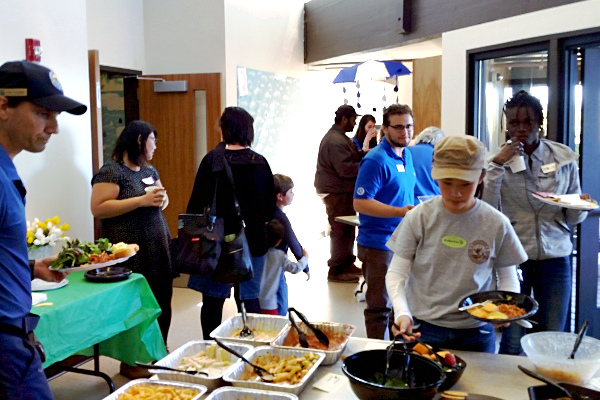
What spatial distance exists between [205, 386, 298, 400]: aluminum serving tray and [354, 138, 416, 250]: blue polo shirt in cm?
170

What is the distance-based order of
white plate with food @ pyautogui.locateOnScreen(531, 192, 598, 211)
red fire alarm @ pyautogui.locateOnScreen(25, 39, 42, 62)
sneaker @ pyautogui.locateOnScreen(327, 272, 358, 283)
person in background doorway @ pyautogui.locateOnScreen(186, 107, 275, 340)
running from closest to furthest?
white plate with food @ pyautogui.locateOnScreen(531, 192, 598, 211)
person in background doorway @ pyautogui.locateOnScreen(186, 107, 275, 340)
red fire alarm @ pyautogui.locateOnScreen(25, 39, 42, 62)
sneaker @ pyautogui.locateOnScreen(327, 272, 358, 283)

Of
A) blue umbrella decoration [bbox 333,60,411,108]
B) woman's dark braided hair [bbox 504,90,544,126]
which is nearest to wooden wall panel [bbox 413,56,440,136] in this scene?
blue umbrella decoration [bbox 333,60,411,108]

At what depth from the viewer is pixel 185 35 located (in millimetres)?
6160

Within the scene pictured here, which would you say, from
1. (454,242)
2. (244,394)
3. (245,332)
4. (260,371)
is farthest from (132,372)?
(454,242)

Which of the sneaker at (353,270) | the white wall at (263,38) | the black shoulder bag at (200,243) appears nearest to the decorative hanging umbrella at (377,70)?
the white wall at (263,38)

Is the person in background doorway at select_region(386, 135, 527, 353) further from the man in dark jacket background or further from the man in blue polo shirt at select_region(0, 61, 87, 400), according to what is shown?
the man in dark jacket background

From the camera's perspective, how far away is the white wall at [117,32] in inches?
212

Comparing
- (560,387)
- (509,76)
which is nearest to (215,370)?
(560,387)

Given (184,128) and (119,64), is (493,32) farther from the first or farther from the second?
(119,64)

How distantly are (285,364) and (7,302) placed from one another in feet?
2.69

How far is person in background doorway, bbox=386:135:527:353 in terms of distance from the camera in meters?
1.93

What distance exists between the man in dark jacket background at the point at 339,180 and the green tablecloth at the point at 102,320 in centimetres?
278

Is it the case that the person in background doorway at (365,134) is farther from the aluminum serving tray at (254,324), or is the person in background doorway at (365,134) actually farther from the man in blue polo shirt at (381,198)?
the aluminum serving tray at (254,324)

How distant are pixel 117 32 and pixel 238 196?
334cm
